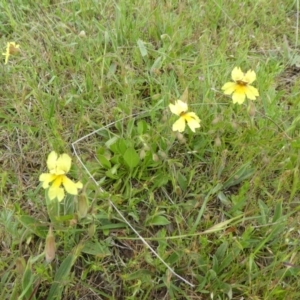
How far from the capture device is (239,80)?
4.46 feet

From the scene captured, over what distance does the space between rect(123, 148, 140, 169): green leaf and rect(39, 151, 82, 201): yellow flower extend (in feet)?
0.89

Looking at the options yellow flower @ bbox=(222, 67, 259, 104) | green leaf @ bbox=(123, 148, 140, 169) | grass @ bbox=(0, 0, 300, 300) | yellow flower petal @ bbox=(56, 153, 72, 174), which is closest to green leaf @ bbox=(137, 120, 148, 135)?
grass @ bbox=(0, 0, 300, 300)

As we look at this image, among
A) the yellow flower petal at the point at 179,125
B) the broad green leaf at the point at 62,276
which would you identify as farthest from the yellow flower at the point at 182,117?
the broad green leaf at the point at 62,276

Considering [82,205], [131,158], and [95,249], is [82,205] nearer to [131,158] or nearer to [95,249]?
[95,249]

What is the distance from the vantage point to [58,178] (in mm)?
1104

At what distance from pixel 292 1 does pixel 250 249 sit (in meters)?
1.37

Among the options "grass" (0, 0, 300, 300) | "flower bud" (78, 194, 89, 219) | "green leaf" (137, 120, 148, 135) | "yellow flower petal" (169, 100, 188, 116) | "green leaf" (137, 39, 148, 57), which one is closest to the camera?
"flower bud" (78, 194, 89, 219)

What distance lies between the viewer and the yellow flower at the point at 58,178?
1086 mm

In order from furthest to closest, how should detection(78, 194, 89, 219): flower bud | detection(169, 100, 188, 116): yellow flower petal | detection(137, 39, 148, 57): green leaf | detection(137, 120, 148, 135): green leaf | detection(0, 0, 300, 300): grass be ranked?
detection(137, 39, 148, 57): green leaf, detection(137, 120, 148, 135): green leaf, detection(169, 100, 188, 116): yellow flower petal, detection(0, 0, 300, 300): grass, detection(78, 194, 89, 219): flower bud

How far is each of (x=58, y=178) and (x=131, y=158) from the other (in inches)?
12.2

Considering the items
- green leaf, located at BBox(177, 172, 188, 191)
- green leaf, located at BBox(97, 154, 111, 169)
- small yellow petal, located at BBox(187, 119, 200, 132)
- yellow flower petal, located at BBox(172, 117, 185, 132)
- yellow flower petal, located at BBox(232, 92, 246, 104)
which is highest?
yellow flower petal, located at BBox(232, 92, 246, 104)

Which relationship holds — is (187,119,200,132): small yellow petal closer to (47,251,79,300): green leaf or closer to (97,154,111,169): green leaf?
(97,154,111,169): green leaf

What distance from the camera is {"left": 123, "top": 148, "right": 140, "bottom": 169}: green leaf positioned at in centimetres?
134

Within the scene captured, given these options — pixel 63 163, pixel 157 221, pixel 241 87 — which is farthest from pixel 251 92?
pixel 63 163
